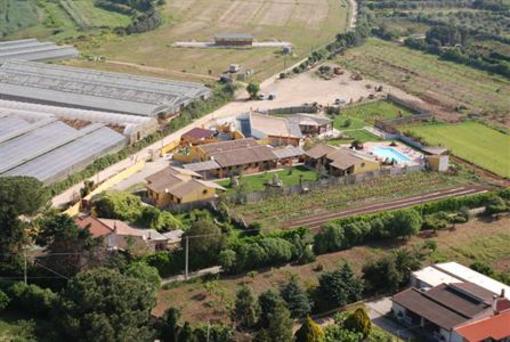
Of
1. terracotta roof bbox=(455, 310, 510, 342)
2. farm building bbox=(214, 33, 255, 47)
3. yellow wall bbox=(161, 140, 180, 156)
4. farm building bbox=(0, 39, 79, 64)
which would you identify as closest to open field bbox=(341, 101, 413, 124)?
yellow wall bbox=(161, 140, 180, 156)

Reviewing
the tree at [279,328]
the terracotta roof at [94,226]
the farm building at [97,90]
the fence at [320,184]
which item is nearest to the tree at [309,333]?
the tree at [279,328]

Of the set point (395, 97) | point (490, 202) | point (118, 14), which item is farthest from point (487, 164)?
point (118, 14)

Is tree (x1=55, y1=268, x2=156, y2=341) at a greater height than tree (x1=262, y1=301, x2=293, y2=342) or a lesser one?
greater

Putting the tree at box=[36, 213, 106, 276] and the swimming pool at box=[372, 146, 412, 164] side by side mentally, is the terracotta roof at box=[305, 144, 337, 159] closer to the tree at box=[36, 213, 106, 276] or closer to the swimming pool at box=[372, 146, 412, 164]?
the swimming pool at box=[372, 146, 412, 164]

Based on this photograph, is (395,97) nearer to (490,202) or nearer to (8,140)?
(490,202)

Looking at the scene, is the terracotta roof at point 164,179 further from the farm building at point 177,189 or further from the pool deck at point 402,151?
the pool deck at point 402,151

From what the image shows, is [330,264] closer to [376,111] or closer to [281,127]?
[281,127]

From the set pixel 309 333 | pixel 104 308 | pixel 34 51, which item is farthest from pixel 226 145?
pixel 34 51
